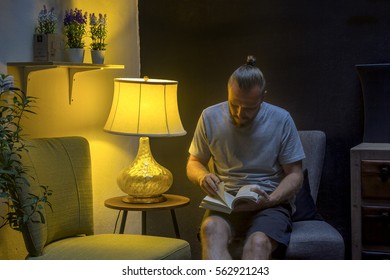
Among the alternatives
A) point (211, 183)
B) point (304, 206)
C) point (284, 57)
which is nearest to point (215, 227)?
point (211, 183)

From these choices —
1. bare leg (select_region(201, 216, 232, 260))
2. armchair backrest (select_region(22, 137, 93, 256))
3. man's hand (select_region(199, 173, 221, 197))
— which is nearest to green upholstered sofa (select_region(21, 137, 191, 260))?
armchair backrest (select_region(22, 137, 93, 256))

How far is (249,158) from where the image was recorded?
3.01m

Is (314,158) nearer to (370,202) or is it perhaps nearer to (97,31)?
(370,202)

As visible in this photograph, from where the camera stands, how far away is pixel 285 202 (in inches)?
119

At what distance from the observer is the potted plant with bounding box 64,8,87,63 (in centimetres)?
331

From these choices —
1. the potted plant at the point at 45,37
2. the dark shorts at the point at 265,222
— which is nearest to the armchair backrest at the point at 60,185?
the potted plant at the point at 45,37

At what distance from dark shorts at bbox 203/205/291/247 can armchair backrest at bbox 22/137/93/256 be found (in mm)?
590

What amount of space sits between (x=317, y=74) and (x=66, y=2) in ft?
4.33

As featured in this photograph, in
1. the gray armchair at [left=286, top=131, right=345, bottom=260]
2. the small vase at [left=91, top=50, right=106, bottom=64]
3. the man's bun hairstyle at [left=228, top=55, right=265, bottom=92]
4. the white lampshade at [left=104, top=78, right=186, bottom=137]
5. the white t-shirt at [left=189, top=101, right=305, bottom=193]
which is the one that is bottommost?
the gray armchair at [left=286, top=131, right=345, bottom=260]

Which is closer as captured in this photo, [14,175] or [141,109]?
[14,175]

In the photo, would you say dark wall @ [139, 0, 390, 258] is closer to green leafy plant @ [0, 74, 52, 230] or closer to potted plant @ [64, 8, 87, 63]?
potted plant @ [64, 8, 87, 63]

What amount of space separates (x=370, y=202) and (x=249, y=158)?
2.01 feet
